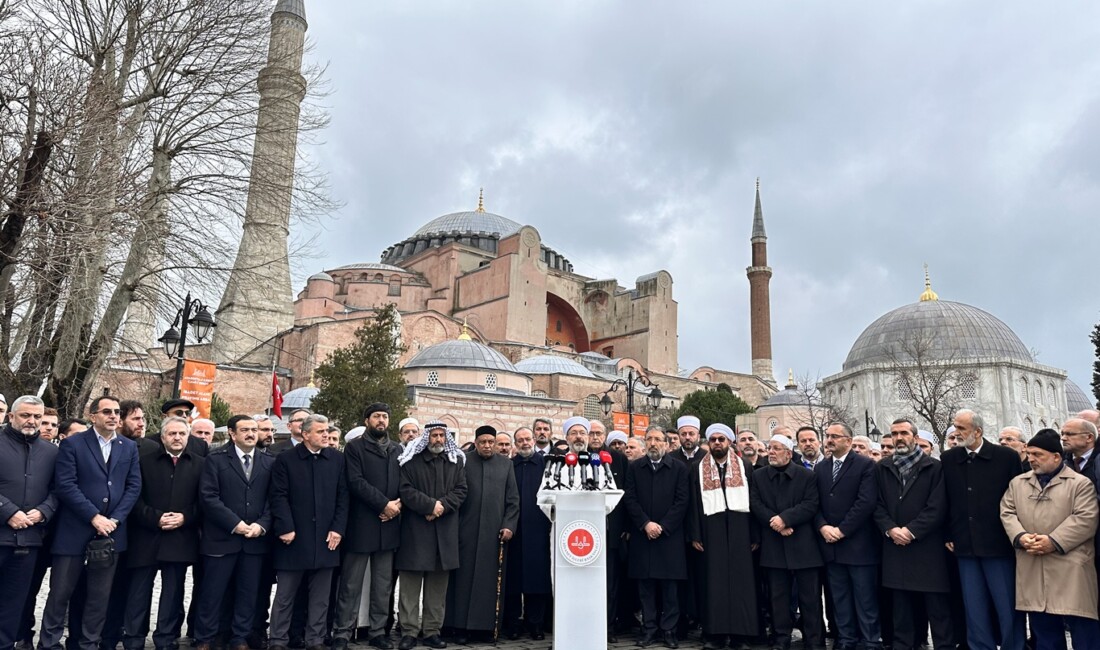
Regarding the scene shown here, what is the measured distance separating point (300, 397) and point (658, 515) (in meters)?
25.3

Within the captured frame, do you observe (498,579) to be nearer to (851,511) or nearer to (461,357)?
(851,511)

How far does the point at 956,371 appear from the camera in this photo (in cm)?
3098

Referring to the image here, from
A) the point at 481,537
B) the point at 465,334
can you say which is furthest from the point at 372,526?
the point at 465,334

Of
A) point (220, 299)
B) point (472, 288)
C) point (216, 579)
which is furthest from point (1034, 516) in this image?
point (472, 288)

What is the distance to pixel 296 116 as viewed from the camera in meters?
12.3

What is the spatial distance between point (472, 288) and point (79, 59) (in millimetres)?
35348

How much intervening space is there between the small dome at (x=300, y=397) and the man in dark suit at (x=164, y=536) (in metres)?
23.9

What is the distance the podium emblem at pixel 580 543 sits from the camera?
5.03 meters

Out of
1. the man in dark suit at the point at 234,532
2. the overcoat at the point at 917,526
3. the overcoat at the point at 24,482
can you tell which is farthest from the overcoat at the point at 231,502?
the overcoat at the point at 917,526

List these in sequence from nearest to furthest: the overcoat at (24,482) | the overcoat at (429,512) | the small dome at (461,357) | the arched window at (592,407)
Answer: the overcoat at (24,482), the overcoat at (429,512), the small dome at (461,357), the arched window at (592,407)

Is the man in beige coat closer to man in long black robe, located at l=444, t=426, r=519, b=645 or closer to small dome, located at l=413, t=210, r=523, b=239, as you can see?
man in long black robe, located at l=444, t=426, r=519, b=645

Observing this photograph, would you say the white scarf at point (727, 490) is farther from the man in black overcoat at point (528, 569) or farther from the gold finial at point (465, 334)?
the gold finial at point (465, 334)

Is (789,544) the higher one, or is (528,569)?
(789,544)

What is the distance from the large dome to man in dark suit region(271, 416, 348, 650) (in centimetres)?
3154
